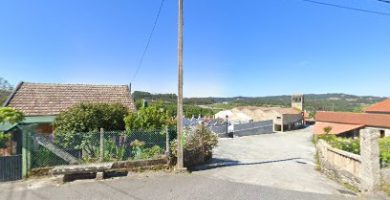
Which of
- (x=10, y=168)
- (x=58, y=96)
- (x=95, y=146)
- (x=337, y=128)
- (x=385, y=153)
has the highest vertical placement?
(x=58, y=96)

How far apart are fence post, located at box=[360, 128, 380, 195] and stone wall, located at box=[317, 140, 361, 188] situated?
428 mm

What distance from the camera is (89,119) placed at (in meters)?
13.8

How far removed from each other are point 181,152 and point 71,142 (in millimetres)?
4089

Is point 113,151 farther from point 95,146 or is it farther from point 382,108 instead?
point 382,108

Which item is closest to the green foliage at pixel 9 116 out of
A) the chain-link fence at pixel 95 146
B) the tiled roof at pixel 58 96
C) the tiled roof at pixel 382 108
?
the chain-link fence at pixel 95 146

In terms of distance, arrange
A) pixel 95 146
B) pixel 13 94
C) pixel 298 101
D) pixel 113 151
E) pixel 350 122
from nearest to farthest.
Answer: pixel 95 146, pixel 113 151, pixel 13 94, pixel 350 122, pixel 298 101

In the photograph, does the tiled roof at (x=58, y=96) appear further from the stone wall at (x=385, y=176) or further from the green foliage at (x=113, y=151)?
the stone wall at (x=385, y=176)

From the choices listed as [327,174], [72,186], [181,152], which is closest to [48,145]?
[72,186]

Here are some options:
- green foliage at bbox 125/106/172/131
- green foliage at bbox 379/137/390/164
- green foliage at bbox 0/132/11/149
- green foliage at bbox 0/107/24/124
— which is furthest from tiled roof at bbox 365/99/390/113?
green foliage at bbox 0/132/11/149

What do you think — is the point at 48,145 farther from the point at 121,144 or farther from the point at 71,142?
the point at 121,144

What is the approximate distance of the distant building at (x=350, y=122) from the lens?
41000mm

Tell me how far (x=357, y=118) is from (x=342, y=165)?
34931 millimetres

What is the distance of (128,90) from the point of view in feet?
74.5

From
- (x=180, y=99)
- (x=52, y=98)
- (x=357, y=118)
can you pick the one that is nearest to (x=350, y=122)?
(x=357, y=118)
